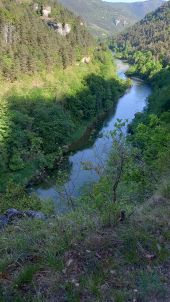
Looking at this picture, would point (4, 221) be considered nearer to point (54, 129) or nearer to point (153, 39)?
point (54, 129)

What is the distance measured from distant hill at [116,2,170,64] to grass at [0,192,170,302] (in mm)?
90021

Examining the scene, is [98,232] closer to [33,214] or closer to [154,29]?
[33,214]

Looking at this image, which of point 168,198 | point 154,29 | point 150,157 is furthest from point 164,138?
point 154,29

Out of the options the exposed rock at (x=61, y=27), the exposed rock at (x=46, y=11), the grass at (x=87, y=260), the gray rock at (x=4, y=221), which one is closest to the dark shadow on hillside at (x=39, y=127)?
the gray rock at (x=4, y=221)

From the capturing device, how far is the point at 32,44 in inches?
2377

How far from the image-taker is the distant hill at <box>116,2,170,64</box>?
346 ft

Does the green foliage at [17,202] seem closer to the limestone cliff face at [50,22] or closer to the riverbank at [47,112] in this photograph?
the riverbank at [47,112]

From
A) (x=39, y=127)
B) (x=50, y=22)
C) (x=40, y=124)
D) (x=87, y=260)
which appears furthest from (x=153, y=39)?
(x=87, y=260)

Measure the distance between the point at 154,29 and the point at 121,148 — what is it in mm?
153252

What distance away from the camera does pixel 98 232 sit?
19.7 feet

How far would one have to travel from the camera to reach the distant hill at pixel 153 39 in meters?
106

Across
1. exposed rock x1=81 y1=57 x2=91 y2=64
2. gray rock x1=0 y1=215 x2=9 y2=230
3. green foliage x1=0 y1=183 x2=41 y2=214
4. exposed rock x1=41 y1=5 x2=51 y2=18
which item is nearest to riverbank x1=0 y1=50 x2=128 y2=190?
green foliage x1=0 y1=183 x2=41 y2=214

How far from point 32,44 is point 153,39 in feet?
267

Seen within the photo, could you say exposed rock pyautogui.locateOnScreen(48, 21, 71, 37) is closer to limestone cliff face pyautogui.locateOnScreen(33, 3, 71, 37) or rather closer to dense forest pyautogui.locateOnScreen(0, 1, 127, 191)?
limestone cliff face pyautogui.locateOnScreen(33, 3, 71, 37)
